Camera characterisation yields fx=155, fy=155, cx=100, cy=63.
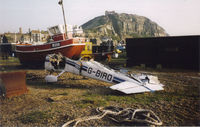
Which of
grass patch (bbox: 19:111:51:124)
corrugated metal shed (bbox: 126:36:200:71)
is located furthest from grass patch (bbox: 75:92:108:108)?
corrugated metal shed (bbox: 126:36:200:71)

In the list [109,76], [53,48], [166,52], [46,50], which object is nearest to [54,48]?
[53,48]

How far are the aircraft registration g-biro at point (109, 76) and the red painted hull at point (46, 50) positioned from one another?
5.49m

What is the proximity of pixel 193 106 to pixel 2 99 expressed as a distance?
25.1 ft

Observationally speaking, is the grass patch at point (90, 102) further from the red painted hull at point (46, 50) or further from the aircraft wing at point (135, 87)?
the red painted hull at point (46, 50)

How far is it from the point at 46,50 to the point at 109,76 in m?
10.2

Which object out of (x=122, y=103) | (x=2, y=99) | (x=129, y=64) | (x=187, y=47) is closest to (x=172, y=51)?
(x=187, y=47)

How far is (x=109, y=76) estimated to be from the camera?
777 cm

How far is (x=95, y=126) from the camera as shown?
4340 millimetres

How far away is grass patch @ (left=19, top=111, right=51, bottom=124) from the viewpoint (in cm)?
466

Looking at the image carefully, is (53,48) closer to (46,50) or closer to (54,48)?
(54,48)

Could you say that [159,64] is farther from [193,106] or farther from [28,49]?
[28,49]

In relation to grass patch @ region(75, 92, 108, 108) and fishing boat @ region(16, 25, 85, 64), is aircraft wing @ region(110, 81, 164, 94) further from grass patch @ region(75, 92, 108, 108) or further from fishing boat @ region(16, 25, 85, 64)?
fishing boat @ region(16, 25, 85, 64)

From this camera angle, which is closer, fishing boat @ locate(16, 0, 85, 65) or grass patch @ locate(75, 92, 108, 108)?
grass patch @ locate(75, 92, 108, 108)

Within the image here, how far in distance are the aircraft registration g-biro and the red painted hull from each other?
549 centimetres
